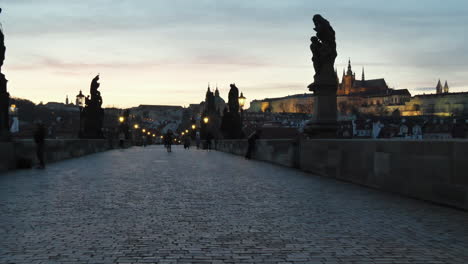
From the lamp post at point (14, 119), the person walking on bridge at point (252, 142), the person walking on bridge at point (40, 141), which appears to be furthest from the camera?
the lamp post at point (14, 119)

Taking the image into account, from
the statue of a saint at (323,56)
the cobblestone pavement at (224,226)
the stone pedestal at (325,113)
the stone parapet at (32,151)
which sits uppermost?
the statue of a saint at (323,56)

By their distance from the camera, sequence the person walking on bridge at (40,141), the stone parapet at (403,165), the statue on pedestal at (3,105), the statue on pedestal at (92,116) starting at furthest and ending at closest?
the statue on pedestal at (92,116) < the person walking on bridge at (40,141) < the statue on pedestal at (3,105) < the stone parapet at (403,165)

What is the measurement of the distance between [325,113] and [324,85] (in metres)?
0.84

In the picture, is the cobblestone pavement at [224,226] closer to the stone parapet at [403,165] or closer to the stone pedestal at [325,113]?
the stone parapet at [403,165]

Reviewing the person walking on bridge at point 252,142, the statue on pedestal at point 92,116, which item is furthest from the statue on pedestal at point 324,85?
the statue on pedestal at point 92,116

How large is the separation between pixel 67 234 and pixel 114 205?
2.21 metres

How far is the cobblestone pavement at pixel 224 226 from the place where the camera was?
457 cm

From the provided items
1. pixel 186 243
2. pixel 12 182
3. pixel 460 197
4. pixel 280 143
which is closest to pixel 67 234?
pixel 186 243

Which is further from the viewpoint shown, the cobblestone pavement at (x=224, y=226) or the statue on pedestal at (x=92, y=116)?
the statue on pedestal at (x=92, y=116)

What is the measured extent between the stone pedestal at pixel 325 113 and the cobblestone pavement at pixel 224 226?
17.3 ft

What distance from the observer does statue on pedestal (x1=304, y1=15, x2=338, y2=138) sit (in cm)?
1464

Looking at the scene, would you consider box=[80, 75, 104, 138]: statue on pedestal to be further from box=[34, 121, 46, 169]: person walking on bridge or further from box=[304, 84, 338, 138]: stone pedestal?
box=[304, 84, 338, 138]: stone pedestal

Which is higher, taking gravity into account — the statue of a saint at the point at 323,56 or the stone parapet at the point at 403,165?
the statue of a saint at the point at 323,56

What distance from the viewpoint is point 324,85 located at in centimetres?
1461
